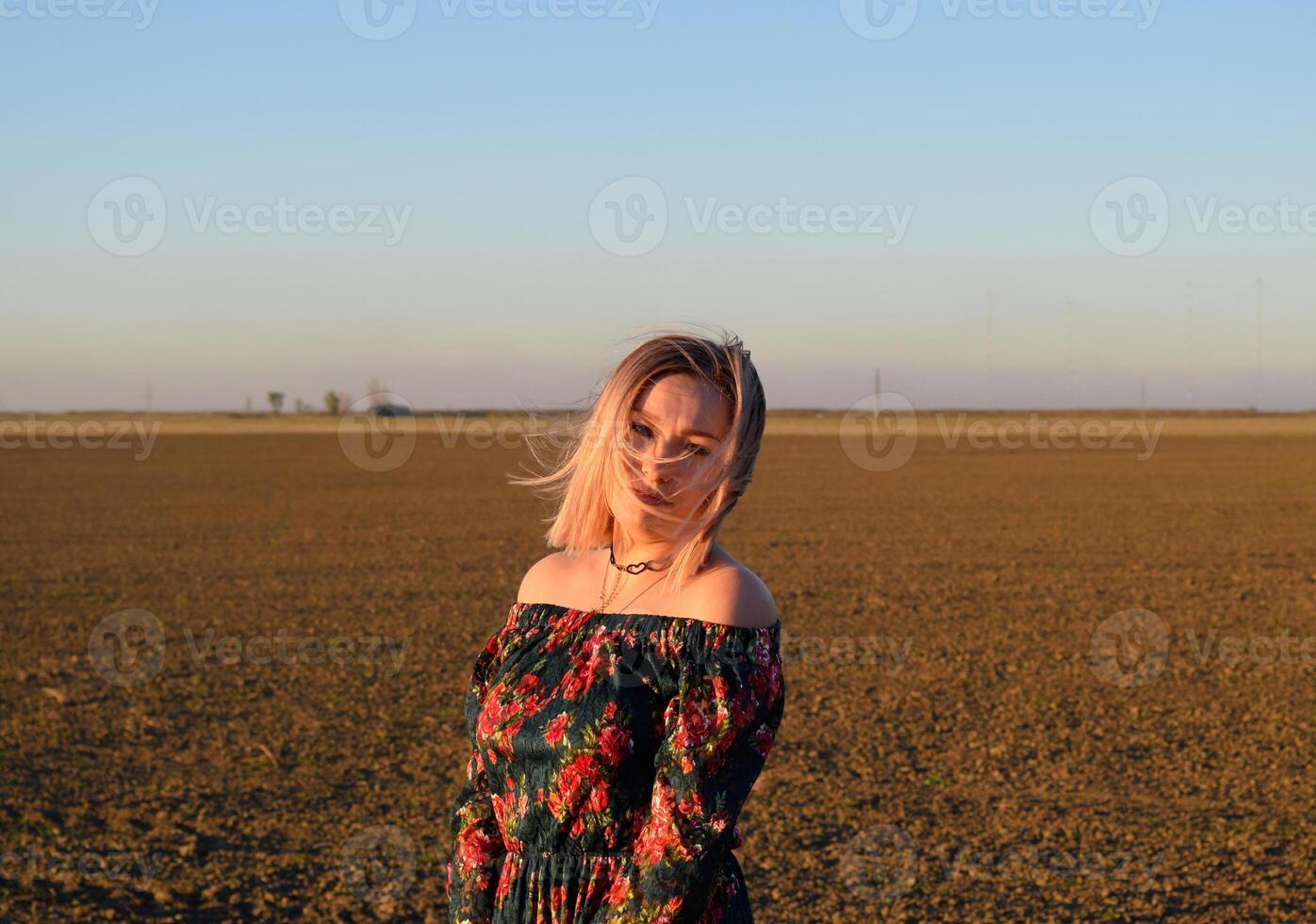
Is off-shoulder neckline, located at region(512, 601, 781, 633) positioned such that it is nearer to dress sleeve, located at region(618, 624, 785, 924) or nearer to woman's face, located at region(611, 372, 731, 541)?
dress sleeve, located at region(618, 624, 785, 924)

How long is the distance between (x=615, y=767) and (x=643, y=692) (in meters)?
0.12

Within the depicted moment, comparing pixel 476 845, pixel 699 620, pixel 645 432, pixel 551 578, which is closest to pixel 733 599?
pixel 699 620

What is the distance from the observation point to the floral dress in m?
1.89

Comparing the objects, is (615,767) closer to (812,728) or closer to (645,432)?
(645,432)

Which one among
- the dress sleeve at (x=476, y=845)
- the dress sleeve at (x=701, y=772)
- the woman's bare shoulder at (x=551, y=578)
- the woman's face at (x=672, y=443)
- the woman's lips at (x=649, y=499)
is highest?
the woman's face at (x=672, y=443)

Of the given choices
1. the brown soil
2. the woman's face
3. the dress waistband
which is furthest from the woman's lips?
the brown soil

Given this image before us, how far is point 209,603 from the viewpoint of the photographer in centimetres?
1457

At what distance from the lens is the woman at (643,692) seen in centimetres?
190

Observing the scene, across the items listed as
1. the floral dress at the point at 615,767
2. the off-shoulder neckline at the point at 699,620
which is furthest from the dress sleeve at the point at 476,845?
the off-shoulder neckline at the point at 699,620

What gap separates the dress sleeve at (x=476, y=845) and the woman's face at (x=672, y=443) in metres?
0.39

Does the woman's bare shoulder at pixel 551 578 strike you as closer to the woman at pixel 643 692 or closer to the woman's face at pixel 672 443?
the woman at pixel 643 692

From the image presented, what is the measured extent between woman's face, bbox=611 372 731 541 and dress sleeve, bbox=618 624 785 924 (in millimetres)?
248

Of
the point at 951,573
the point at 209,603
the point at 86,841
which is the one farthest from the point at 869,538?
the point at 86,841

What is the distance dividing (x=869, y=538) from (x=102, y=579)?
1169 cm
